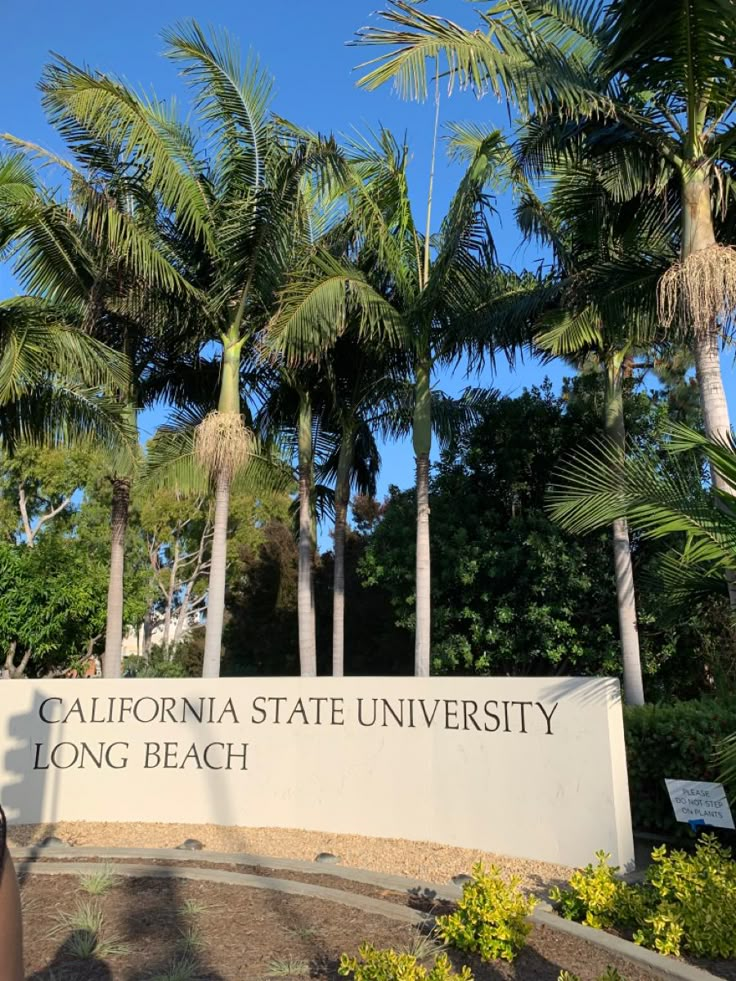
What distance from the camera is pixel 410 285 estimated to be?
12.9m

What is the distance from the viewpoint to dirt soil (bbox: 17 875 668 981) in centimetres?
416

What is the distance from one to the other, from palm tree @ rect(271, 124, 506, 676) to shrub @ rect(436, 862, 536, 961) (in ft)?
24.5

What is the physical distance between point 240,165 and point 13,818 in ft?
31.5

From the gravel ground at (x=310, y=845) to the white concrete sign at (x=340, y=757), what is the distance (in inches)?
4.9

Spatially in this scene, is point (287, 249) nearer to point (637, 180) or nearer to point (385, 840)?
point (637, 180)

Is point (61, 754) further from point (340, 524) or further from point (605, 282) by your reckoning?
point (340, 524)

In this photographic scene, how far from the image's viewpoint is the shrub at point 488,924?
4254 millimetres

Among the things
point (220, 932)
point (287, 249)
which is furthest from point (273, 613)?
point (220, 932)

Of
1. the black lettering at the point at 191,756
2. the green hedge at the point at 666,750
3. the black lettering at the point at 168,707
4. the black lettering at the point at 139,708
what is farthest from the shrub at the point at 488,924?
the black lettering at the point at 139,708

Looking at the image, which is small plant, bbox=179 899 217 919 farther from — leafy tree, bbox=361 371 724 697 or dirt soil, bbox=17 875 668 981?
leafy tree, bbox=361 371 724 697

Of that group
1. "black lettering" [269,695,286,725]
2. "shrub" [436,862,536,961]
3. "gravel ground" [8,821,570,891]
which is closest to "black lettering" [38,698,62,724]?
"gravel ground" [8,821,570,891]

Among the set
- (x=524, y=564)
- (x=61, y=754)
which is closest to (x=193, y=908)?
(x=61, y=754)

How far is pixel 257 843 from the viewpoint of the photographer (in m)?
7.33

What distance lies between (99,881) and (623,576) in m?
9.37
